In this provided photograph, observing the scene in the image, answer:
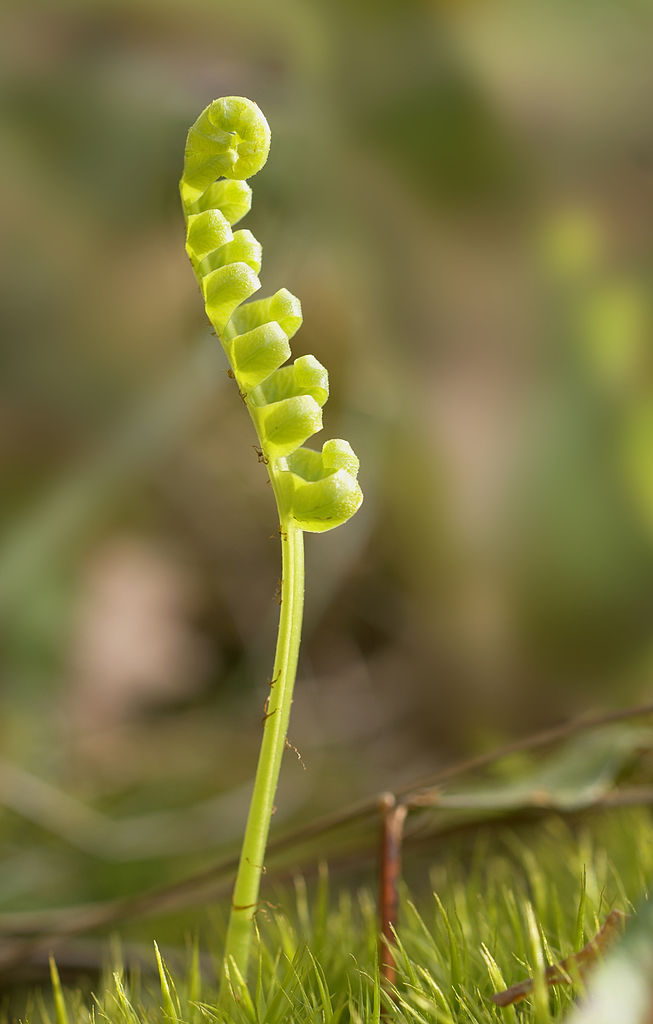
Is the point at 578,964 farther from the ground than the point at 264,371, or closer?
closer

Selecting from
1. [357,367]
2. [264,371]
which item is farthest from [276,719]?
[357,367]

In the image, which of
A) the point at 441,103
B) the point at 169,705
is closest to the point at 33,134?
the point at 441,103

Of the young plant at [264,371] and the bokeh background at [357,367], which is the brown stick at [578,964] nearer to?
the young plant at [264,371]

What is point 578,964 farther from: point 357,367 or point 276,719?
point 357,367

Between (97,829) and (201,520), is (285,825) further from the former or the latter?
(201,520)

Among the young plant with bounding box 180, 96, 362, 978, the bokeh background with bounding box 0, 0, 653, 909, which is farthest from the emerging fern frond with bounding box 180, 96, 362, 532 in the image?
the bokeh background with bounding box 0, 0, 653, 909

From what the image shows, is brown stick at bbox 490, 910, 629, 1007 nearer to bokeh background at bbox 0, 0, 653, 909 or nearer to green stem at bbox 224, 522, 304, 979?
green stem at bbox 224, 522, 304, 979
